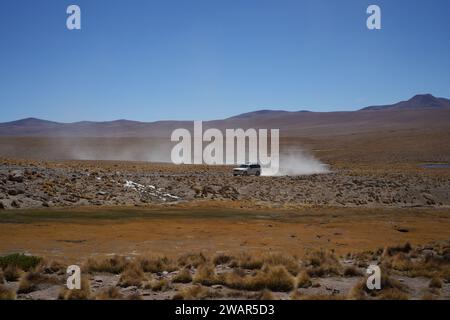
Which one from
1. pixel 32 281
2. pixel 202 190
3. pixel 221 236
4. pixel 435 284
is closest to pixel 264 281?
pixel 435 284

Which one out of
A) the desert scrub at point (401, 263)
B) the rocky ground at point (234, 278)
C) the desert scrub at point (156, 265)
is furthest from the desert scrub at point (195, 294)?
the desert scrub at point (401, 263)

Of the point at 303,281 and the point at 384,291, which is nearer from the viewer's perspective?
the point at 384,291

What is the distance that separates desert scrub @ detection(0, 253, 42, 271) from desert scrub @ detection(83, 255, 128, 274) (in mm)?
1406

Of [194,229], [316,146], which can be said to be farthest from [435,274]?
[316,146]

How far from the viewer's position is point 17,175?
3378cm

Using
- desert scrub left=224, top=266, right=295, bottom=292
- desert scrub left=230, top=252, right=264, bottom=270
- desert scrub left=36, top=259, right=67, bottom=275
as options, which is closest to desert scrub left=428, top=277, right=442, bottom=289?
desert scrub left=224, top=266, right=295, bottom=292

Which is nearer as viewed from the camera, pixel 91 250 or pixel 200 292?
pixel 200 292

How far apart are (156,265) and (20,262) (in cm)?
368

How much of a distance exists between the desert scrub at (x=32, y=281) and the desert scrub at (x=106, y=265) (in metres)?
1.41

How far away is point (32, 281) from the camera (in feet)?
37.8

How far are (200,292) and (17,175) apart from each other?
88.6 ft

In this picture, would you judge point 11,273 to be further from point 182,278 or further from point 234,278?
point 234,278

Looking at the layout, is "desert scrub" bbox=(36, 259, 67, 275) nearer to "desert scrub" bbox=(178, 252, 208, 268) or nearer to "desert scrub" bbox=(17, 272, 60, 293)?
"desert scrub" bbox=(17, 272, 60, 293)
